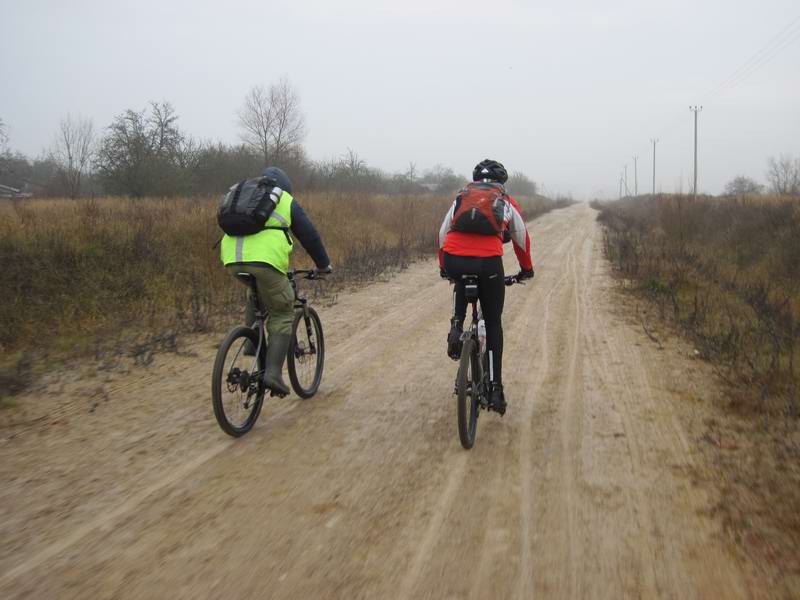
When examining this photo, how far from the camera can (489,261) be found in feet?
12.7

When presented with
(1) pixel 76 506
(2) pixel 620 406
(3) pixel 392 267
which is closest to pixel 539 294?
(3) pixel 392 267

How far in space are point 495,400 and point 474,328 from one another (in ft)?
1.89

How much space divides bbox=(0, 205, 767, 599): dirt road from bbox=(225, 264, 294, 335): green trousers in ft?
2.55

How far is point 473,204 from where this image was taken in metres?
3.79

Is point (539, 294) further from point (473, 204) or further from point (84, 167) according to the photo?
point (84, 167)

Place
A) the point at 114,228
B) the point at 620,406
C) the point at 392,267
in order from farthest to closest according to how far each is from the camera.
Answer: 1. the point at 392,267
2. the point at 114,228
3. the point at 620,406

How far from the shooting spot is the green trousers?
3.94 m

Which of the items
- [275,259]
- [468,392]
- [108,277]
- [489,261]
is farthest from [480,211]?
[108,277]

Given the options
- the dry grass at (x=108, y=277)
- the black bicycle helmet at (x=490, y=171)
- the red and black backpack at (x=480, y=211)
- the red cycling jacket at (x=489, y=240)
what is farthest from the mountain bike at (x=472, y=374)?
the dry grass at (x=108, y=277)

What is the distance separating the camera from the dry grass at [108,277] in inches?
262

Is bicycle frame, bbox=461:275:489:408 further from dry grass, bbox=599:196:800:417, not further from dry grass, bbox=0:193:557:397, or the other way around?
dry grass, bbox=0:193:557:397

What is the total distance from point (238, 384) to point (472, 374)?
5.43 feet

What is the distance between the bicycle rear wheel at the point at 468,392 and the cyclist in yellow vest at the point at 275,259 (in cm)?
133

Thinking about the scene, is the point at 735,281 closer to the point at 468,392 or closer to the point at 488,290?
the point at 488,290
